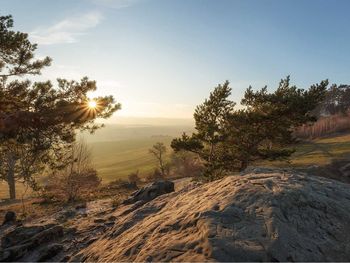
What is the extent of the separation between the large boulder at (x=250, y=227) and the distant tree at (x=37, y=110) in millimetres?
10336

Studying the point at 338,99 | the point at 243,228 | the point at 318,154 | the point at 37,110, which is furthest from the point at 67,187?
the point at 338,99

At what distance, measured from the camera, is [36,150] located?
18484 millimetres

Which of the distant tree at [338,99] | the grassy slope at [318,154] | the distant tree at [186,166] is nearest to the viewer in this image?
the grassy slope at [318,154]

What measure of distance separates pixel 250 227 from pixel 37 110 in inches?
592

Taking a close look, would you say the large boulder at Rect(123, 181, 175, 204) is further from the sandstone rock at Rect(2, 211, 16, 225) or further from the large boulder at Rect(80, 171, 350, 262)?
the sandstone rock at Rect(2, 211, 16, 225)

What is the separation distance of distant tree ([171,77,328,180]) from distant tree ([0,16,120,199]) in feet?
27.5

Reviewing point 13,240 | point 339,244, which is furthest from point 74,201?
point 339,244

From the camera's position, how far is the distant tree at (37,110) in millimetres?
16969

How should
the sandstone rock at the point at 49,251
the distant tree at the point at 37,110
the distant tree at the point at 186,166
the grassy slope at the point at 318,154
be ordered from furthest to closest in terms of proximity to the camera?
the distant tree at the point at 186,166 → the grassy slope at the point at 318,154 → the distant tree at the point at 37,110 → the sandstone rock at the point at 49,251

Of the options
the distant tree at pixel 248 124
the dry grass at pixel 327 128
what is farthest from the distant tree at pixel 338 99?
the distant tree at pixel 248 124

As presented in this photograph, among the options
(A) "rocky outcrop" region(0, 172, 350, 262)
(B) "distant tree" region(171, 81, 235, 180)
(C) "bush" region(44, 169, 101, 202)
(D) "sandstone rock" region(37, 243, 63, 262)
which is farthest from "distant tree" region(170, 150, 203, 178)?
(A) "rocky outcrop" region(0, 172, 350, 262)

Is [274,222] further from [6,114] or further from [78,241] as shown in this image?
[6,114]

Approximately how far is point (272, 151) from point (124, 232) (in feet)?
58.7

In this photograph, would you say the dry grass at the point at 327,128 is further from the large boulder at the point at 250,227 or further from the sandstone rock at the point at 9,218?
the large boulder at the point at 250,227
